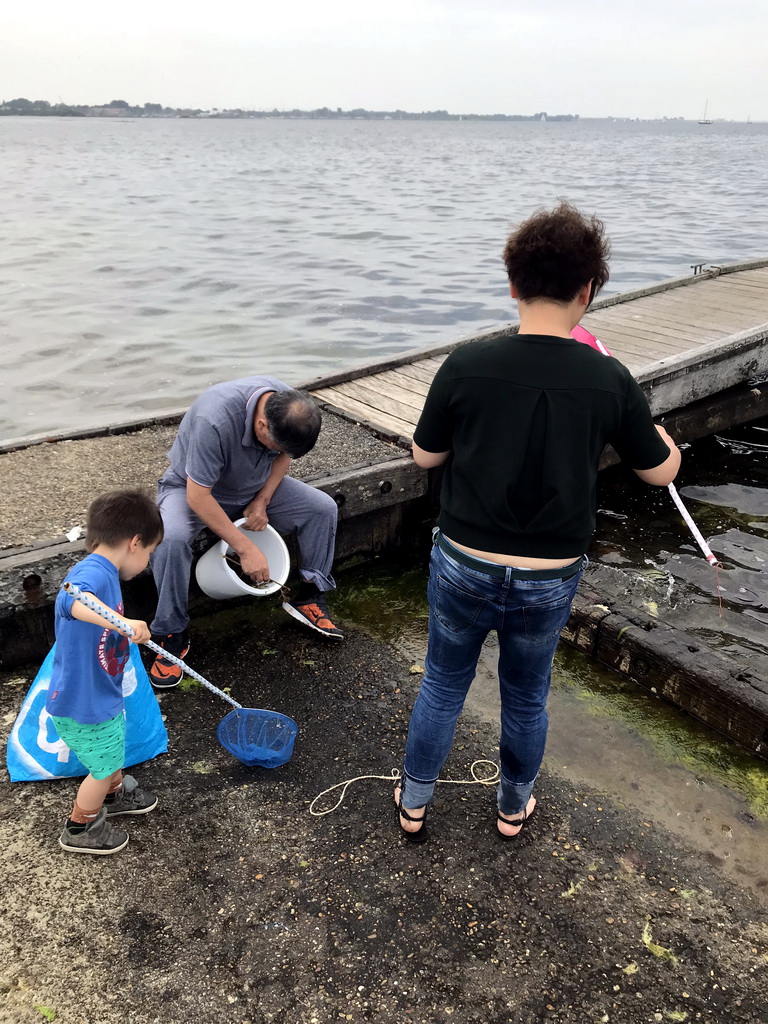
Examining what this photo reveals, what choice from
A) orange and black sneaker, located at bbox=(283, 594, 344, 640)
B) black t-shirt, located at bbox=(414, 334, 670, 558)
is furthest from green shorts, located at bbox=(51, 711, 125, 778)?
orange and black sneaker, located at bbox=(283, 594, 344, 640)

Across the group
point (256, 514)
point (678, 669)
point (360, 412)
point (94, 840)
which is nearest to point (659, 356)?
point (360, 412)

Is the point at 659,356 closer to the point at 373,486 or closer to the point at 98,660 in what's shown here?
the point at 373,486

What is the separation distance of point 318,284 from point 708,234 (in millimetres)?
12304

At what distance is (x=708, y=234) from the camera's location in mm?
21781

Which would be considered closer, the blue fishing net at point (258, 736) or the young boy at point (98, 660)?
the young boy at point (98, 660)

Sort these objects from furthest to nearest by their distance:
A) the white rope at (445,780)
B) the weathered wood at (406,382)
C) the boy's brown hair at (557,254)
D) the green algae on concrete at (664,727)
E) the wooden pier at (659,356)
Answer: the weathered wood at (406,382)
the wooden pier at (659,356)
the green algae on concrete at (664,727)
the white rope at (445,780)
the boy's brown hair at (557,254)

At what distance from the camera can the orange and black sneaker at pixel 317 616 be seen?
434cm

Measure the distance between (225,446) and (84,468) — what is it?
4.87 ft

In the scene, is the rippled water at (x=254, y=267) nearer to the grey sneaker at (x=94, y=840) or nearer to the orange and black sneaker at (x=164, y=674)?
the orange and black sneaker at (x=164, y=674)

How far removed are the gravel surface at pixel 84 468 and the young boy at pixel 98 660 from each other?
1445 millimetres

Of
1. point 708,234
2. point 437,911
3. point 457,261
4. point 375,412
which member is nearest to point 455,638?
point 437,911

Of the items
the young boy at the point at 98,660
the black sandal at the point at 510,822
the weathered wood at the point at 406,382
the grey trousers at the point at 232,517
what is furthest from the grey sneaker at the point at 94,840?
the weathered wood at the point at 406,382

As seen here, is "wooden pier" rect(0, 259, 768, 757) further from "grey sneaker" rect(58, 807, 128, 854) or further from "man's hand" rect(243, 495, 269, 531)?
"grey sneaker" rect(58, 807, 128, 854)

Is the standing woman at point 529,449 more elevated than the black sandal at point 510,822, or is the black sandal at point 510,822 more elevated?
the standing woman at point 529,449
